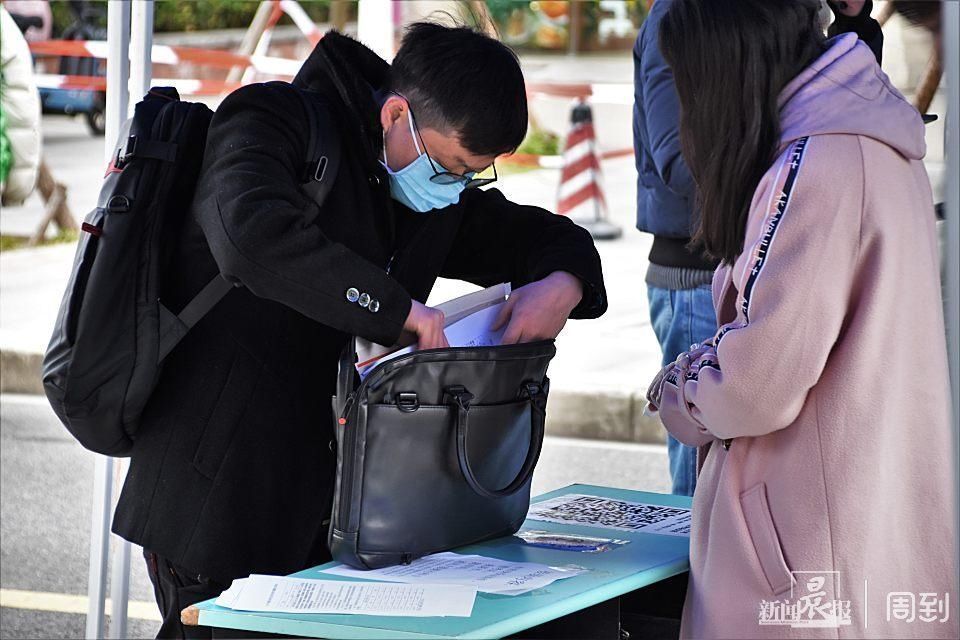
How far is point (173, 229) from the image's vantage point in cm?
213

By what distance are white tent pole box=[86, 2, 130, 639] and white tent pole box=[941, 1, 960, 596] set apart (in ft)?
5.93

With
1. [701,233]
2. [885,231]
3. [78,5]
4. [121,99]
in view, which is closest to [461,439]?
[701,233]

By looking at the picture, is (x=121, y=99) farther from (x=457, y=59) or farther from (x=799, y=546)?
(x=799, y=546)

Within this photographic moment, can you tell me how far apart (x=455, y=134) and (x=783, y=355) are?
2.21ft

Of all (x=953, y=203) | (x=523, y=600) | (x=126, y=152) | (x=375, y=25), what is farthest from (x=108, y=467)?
(x=375, y=25)

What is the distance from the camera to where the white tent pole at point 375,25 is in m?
5.82

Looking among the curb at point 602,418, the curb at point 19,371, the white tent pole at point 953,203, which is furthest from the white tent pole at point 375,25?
the white tent pole at point 953,203

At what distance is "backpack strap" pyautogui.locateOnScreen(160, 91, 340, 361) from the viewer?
6.78 ft

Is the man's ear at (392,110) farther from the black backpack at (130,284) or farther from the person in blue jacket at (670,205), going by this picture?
the person in blue jacket at (670,205)

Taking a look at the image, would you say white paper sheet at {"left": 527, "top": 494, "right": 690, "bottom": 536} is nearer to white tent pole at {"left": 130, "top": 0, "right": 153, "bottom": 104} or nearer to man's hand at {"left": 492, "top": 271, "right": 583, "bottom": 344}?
man's hand at {"left": 492, "top": 271, "right": 583, "bottom": 344}

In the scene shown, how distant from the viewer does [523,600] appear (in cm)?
185

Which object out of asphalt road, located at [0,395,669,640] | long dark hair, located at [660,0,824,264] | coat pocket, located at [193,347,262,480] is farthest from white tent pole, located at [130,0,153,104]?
asphalt road, located at [0,395,669,640]

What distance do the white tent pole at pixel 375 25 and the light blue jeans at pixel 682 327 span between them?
2884 millimetres

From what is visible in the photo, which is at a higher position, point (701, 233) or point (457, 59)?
point (457, 59)
